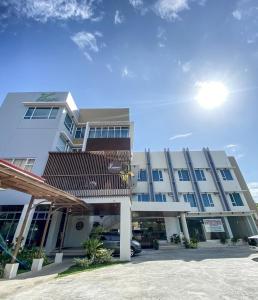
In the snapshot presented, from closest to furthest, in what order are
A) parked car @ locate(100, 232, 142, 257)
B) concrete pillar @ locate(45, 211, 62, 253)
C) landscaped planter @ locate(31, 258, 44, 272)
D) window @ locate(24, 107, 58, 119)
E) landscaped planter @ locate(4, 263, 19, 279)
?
landscaped planter @ locate(4, 263, 19, 279) < landscaped planter @ locate(31, 258, 44, 272) < parked car @ locate(100, 232, 142, 257) < concrete pillar @ locate(45, 211, 62, 253) < window @ locate(24, 107, 58, 119)

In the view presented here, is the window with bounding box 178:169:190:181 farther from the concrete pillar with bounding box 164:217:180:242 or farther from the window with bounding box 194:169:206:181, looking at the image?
the concrete pillar with bounding box 164:217:180:242

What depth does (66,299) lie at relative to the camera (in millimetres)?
5312

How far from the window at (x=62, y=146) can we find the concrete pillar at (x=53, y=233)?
22.2 feet

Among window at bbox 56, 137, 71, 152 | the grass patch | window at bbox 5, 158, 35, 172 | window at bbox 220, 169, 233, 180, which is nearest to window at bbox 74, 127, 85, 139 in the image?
window at bbox 56, 137, 71, 152

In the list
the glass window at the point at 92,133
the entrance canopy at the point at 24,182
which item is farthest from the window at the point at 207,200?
the entrance canopy at the point at 24,182

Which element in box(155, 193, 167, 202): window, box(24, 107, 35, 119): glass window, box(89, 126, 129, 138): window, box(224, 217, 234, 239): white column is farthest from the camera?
box(155, 193, 167, 202): window

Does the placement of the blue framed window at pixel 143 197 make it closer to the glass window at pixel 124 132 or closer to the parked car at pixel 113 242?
the glass window at pixel 124 132

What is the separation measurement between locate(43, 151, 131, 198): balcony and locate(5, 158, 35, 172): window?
9.01ft

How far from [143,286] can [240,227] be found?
25.3m

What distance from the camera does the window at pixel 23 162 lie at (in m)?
17.6

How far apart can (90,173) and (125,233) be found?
5.62 metres

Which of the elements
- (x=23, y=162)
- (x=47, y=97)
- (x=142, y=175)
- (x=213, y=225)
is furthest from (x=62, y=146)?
(x=213, y=225)

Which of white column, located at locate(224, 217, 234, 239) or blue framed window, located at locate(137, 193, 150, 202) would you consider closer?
white column, located at locate(224, 217, 234, 239)

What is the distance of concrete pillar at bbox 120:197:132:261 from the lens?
1223 cm
